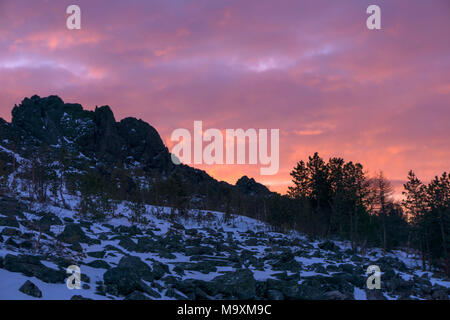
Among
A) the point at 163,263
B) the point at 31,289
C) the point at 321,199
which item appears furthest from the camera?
the point at 321,199

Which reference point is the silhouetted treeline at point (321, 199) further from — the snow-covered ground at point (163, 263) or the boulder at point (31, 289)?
the boulder at point (31, 289)

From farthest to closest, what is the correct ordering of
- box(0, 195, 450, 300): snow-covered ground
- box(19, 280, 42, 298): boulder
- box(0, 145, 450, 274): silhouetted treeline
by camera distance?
box(0, 145, 450, 274): silhouetted treeline
box(0, 195, 450, 300): snow-covered ground
box(19, 280, 42, 298): boulder

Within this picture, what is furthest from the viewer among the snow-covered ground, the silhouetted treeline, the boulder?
the silhouetted treeline

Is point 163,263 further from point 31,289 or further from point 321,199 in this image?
point 321,199

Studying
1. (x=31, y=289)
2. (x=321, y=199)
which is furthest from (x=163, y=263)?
(x=321, y=199)

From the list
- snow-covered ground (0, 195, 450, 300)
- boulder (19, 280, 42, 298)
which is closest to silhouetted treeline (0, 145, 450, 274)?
snow-covered ground (0, 195, 450, 300)

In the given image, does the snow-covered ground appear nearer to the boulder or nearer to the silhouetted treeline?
the boulder

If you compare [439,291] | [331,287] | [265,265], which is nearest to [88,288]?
[331,287]

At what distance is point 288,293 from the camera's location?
1194 centimetres

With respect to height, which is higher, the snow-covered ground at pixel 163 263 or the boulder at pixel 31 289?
the boulder at pixel 31 289

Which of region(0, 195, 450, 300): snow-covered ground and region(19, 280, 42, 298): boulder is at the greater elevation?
region(19, 280, 42, 298): boulder

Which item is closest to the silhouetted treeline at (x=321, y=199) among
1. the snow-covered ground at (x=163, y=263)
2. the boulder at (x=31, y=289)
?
the snow-covered ground at (x=163, y=263)

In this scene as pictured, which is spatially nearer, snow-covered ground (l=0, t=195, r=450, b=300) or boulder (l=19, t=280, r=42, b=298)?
A: boulder (l=19, t=280, r=42, b=298)
